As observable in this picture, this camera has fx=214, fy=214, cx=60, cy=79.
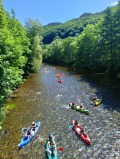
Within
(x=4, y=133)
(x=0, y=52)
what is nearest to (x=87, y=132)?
(x=4, y=133)

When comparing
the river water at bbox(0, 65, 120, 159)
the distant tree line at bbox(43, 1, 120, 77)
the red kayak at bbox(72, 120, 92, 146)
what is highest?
the distant tree line at bbox(43, 1, 120, 77)

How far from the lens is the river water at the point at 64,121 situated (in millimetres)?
21078

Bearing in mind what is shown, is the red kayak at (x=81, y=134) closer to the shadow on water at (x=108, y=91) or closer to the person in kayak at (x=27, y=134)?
the person in kayak at (x=27, y=134)

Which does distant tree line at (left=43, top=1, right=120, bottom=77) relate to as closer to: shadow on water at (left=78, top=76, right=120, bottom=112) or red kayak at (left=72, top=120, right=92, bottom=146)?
shadow on water at (left=78, top=76, right=120, bottom=112)

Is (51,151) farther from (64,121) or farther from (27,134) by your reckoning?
(64,121)

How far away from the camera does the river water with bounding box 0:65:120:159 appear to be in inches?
830

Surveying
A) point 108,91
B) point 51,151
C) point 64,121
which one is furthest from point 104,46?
point 51,151

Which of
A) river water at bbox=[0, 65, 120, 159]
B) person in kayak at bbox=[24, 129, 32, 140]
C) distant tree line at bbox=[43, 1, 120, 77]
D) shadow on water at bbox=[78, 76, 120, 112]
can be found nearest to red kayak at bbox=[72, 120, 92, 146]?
river water at bbox=[0, 65, 120, 159]

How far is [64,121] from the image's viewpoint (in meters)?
28.4

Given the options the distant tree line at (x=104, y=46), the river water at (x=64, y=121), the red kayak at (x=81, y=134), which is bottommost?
the river water at (x=64, y=121)

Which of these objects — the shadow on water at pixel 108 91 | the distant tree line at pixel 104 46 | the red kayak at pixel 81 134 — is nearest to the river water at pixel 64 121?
the shadow on water at pixel 108 91

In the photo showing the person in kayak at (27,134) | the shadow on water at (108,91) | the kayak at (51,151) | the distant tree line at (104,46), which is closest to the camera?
the kayak at (51,151)

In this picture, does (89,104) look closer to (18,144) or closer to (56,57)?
(18,144)

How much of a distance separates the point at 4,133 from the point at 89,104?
14.5 m
